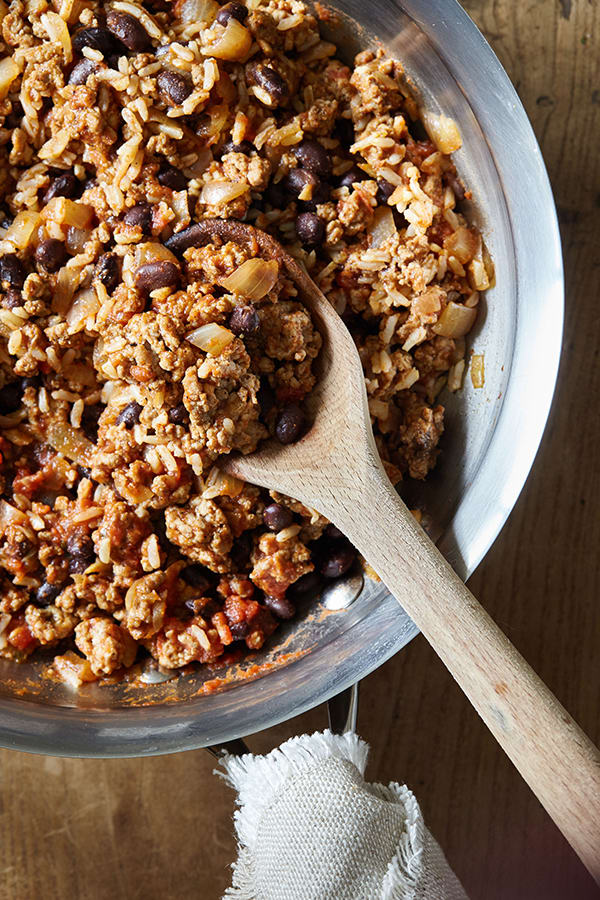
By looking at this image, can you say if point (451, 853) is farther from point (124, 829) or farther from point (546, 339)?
point (546, 339)

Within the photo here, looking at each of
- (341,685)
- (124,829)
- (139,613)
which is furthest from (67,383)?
(124,829)

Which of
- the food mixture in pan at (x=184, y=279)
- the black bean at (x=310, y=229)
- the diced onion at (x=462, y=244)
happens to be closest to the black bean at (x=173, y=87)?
the food mixture in pan at (x=184, y=279)

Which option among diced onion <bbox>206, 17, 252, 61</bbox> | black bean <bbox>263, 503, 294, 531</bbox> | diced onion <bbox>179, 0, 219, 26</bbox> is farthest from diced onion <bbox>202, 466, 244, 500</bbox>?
diced onion <bbox>179, 0, 219, 26</bbox>

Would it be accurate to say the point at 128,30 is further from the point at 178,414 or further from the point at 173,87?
the point at 178,414

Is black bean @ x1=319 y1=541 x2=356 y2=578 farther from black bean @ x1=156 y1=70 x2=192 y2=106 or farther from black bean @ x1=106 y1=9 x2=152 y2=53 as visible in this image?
black bean @ x1=106 y1=9 x2=152 y2=53

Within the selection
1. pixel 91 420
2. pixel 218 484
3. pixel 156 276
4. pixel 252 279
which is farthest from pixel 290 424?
pixel 91 420

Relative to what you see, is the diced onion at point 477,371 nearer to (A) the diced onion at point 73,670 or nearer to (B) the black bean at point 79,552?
(B) the black bean at point 79,552
